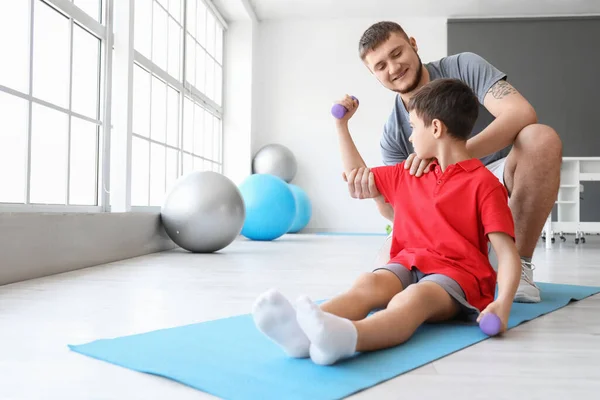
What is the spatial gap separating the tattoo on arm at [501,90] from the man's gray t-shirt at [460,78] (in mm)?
17

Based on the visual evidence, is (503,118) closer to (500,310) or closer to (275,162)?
(500,310)

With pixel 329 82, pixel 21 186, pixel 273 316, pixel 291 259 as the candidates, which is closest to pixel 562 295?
pixel 273 316

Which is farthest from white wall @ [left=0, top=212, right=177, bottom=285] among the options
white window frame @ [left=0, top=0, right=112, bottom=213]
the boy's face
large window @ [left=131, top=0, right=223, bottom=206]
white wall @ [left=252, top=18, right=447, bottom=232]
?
white wall @ [left=252, top=18, right=447, bottom=232]

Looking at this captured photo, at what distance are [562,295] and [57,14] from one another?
260cm

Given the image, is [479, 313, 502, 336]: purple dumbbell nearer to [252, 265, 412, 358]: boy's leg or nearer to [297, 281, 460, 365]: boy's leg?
[297, 281, 460, 365]: boy's leg

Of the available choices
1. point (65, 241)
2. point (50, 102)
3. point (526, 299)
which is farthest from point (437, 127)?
point (50, 102)

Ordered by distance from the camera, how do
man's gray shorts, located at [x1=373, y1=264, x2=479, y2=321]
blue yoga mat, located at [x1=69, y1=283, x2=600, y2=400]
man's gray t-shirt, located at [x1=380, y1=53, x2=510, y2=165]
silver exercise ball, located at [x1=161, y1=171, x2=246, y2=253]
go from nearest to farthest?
1. blue yoga mat, located at [x1=69, y1=283, x2=600, y2=400]
2. man's gray shorts, located at [x1=373, y1=264, x2=479, y2=321]
3. man's gray t-shirt, located at [x1=380, y1=53, x2=510, y2=165]
4. silver exercise ball, located at [x1=161, y1=171, x2=246, y2=253]

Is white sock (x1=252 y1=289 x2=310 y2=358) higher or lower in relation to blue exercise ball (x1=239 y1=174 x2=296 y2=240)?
lower

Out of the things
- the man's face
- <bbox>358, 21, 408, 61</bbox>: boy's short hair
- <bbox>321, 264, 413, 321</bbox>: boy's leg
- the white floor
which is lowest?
the white floor

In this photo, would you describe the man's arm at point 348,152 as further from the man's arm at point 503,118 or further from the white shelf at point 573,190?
the white shelf at point 573,190

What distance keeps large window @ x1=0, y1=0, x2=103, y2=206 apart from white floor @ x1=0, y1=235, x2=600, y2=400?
0.54 metres

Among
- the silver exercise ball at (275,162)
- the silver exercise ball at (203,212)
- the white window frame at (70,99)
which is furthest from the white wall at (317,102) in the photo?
the white window frame at (70,99)

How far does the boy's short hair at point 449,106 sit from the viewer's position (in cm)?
141

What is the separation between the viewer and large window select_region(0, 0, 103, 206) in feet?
8.22
